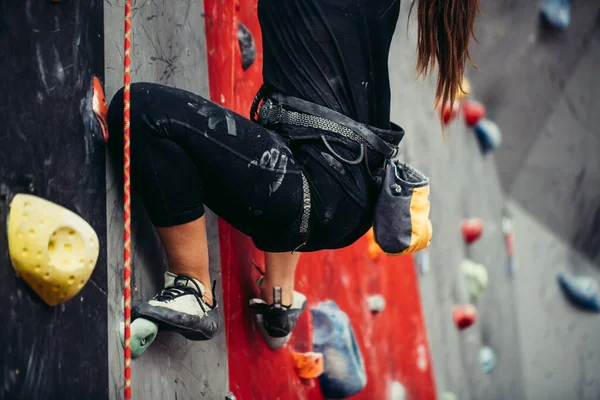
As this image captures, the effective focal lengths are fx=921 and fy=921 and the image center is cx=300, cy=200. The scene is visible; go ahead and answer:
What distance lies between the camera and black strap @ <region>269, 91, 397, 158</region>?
2.11 metres

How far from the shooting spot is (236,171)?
79.0 inches

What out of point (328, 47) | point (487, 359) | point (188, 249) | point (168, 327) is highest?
point (328, 47)

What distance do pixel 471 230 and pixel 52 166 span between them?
2.87 metres

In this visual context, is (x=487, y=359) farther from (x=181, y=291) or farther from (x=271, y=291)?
(x=181, y=291)

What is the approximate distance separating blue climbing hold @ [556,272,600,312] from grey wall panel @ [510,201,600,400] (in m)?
0.04

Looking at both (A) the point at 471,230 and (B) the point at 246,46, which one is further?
(A) the point at 471,230

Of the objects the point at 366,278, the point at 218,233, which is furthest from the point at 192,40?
the point at 366,278

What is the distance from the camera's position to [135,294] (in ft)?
6.99

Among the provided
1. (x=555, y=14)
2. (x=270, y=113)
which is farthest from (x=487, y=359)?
(x=270, y=113)

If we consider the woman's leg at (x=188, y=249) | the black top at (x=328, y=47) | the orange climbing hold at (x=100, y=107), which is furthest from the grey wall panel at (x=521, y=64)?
the orange climbing hold at (x=100, y=107)

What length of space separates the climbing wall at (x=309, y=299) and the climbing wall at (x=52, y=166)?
0.65 metres

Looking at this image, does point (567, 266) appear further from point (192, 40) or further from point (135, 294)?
point (135, 294)

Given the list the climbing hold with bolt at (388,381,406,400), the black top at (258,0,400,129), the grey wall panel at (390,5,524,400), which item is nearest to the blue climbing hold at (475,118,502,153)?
the grey wall panel at (390,5,524,400)

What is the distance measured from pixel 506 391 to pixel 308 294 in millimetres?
2013
